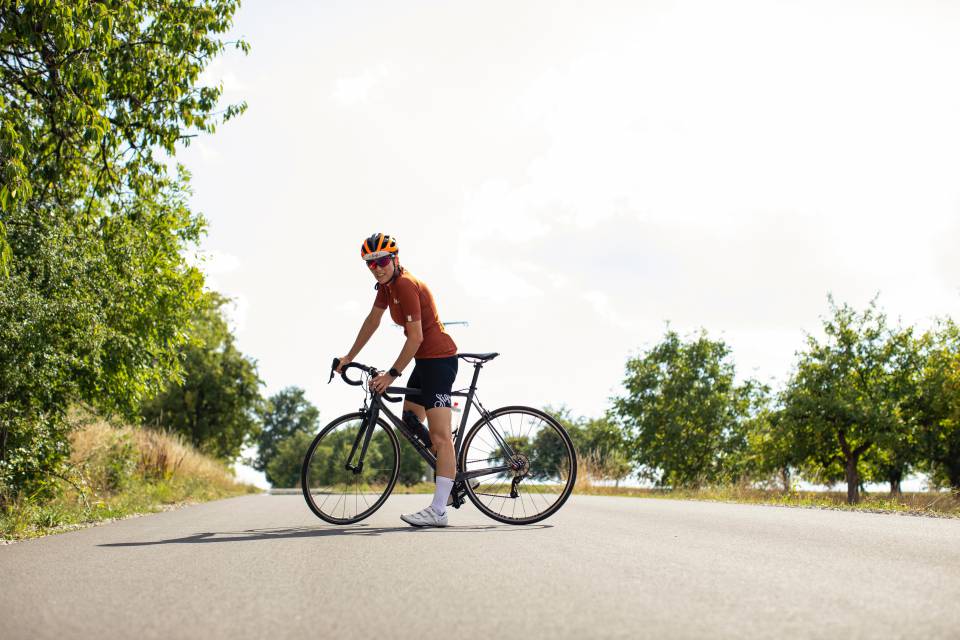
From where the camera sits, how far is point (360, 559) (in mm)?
5230

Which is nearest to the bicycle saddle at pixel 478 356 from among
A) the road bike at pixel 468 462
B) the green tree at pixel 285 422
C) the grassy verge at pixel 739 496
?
the road bike at pixel 468 462

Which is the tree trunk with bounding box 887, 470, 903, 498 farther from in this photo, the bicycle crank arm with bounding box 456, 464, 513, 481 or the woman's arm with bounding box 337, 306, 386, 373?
the woman's arm with bounding box 337, 306, 386, 373

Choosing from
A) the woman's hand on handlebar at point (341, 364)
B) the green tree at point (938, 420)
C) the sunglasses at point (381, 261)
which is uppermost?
the green tree at point (938, 420)

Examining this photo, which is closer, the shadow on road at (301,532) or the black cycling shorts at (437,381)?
the shadow on road at (301,532)

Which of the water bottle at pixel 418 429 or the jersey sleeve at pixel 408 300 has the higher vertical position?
the jersey sleeve at pixel 408 300

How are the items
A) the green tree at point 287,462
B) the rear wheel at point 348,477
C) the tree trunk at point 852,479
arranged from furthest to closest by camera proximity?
the green tree at point 287,462
the tree trunk at point 852,479
the rear wheel at point 348,477

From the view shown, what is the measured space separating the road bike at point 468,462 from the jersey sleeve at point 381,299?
59cm

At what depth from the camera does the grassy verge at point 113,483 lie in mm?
8297

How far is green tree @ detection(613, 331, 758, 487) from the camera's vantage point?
4769 centimetres

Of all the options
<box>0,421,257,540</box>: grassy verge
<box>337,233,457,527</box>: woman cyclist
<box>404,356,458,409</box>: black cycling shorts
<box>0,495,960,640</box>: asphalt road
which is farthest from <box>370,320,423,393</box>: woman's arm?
<box>0,421,257,540</box>: grassy verge

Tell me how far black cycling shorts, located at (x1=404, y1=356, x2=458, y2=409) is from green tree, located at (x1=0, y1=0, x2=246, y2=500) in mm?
4183

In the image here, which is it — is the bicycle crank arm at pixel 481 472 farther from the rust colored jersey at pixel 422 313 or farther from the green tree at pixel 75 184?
the green tree at pixel 75 184

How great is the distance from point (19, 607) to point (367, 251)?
4.05 m

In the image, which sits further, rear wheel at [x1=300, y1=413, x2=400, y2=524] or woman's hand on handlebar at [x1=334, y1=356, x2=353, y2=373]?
rear wheel at [x1=300, y1=413, x2=400, y2=524]
